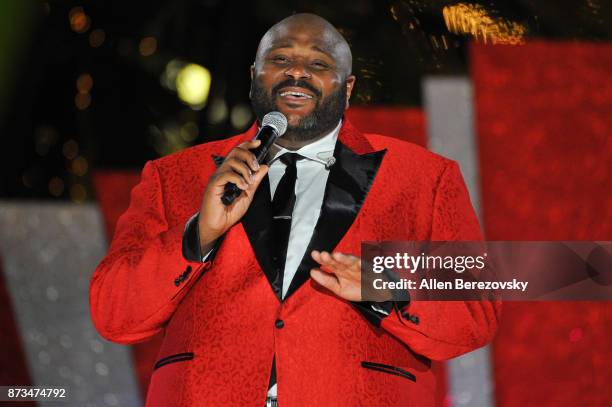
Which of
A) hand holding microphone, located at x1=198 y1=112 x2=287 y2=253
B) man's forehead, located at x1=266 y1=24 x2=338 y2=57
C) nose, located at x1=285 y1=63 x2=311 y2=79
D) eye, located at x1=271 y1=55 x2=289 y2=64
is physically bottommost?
hand holding microphone, located at x1=198 y1=112 x2=287 y2=253

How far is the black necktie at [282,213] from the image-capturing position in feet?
6.17

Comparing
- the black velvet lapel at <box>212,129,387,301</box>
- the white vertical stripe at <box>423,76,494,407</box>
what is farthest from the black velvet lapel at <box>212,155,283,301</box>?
the white vertical stripe at <box>423,76,494,407</box>

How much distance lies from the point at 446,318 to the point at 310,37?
27.3 inches

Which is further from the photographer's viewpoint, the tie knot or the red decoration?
the red decoration

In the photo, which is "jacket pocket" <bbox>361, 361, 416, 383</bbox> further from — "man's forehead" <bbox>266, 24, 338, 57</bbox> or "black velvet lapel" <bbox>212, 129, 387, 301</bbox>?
"man's forehead" <bbox>266, 24, 338, 57</bbox>

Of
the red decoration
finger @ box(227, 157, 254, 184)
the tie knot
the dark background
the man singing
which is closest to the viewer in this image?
finger @ box(227, 157, 254, 184)

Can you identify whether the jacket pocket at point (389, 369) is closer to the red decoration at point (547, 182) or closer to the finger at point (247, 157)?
the finger at point (247, 157)

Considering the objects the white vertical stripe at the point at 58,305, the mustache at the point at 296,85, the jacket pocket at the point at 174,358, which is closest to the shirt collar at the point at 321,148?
the mustache at the point at 296,85

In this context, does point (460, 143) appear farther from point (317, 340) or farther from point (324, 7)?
point (317, 340)

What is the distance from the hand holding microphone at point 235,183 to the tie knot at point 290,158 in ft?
0.51

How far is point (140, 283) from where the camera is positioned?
187 centimetres

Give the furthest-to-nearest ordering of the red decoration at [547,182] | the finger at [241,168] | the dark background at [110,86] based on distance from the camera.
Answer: the dark background at [110,86] < the red decoration at [547,182] < the finger at [241,168]

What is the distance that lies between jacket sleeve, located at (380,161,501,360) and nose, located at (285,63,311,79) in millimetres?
381

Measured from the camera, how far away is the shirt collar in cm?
207
